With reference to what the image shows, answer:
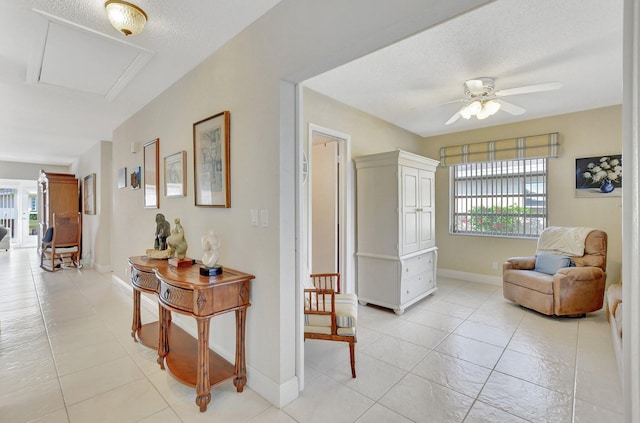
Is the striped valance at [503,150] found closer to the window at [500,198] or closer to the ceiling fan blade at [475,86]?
the window at [500,198]

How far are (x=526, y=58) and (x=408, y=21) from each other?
6.37ft

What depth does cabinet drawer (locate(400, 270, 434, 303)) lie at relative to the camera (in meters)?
3.43

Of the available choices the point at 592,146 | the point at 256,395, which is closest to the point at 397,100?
the point at 592,146

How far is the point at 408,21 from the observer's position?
128 cm

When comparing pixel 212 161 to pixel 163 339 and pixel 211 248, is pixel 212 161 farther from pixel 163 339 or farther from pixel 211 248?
pixel 163 339

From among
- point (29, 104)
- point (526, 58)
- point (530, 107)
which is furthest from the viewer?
point (530, 107)

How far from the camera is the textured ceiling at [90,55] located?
72.6 inches

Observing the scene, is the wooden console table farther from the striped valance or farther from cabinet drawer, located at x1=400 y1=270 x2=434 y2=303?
the striped valance

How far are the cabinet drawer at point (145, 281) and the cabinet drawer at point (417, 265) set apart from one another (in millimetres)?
2522

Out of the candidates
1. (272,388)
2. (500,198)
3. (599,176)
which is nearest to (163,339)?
(272,388)

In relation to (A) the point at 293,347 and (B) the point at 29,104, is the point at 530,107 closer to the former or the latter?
(A) the point at 293,347

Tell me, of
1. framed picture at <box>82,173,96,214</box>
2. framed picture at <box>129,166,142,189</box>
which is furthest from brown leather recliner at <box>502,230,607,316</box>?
framed picture at <box>82,173,96,214</box>

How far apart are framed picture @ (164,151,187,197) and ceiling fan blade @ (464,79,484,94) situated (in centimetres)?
278

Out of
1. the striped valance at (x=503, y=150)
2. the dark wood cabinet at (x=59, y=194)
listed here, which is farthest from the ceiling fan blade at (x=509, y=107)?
the dark wood cabinet at (x=59, y=194)
